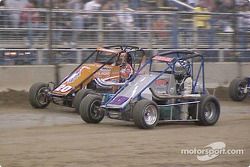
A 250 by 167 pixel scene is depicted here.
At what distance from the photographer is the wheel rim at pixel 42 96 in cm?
1342

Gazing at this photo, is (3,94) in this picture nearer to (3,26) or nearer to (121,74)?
(3,26)

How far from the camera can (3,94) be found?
563 inches

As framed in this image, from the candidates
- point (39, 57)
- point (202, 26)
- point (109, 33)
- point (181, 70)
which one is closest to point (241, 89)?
point (202, 26)

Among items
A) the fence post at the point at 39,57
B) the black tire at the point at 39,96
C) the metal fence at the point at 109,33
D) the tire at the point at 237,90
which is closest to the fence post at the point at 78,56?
the metal fence at the point at 109,33

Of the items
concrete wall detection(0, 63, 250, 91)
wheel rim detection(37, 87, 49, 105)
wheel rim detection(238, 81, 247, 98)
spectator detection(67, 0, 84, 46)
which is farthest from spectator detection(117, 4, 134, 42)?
wheel rim detection(37, 87, 49, 105)

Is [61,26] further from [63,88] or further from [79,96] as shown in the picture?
[79,96]

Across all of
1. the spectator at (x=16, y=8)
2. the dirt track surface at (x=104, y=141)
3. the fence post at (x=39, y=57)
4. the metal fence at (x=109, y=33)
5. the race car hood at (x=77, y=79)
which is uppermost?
the spectator at (x=16, y=8)

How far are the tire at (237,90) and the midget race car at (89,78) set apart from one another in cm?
363

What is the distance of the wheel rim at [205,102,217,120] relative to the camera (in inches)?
451

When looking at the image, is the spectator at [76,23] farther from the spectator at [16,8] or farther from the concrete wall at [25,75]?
the spectator at [16,8]

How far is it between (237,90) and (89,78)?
476 cm

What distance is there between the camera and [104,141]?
884 centimetres

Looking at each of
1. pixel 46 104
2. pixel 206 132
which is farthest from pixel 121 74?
pixel 206 132

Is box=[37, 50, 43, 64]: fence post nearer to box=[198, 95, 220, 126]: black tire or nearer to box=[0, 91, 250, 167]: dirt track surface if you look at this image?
box=[0, 91, 250, 167]: dirt track surface
